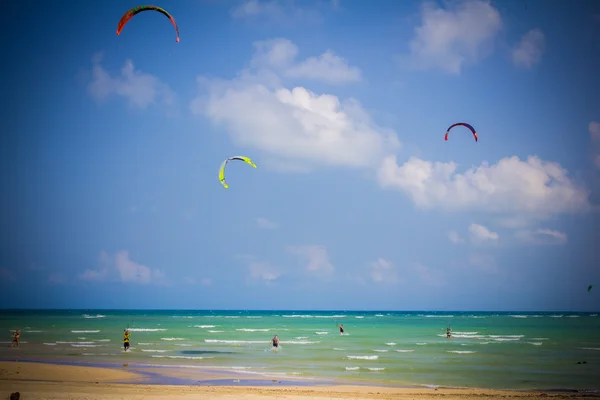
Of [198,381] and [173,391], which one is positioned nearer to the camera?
[173,391]

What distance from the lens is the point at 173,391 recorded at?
16172 mm

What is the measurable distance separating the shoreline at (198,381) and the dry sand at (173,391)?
0.03m

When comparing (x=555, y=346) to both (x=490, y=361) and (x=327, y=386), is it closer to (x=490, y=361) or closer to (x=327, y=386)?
(x=490, y=361)

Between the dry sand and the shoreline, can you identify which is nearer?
the dry sand

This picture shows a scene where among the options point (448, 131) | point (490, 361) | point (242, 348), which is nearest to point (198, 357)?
point (242, 348)

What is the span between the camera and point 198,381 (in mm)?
18766

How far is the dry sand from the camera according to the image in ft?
49.2

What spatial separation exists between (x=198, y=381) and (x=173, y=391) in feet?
8.75

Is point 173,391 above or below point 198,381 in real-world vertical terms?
above

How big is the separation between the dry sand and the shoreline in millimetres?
30

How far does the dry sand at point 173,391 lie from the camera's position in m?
15.0

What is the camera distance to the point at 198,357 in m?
26.6

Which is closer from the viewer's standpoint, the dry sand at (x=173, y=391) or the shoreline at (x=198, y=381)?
the dry sand at (x=173, y=391)

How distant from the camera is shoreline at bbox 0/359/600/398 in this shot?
17078 mm
